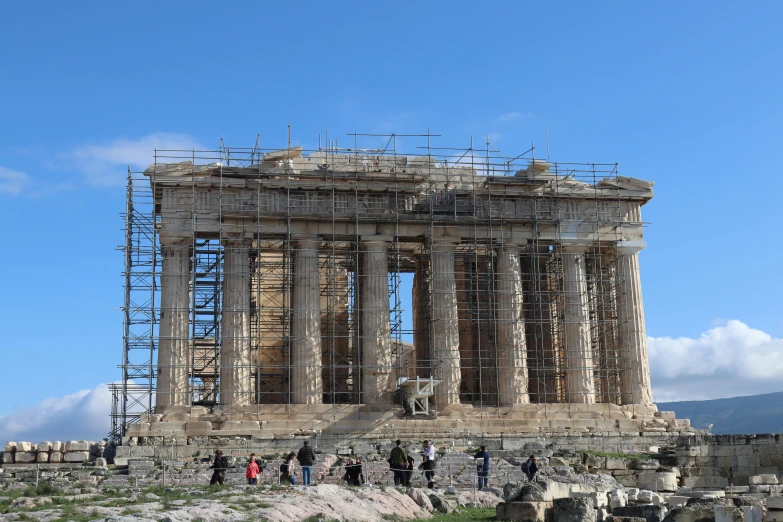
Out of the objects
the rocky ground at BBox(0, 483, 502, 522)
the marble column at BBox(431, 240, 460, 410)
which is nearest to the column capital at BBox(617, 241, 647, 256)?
the marble column at BBox(431, 240, 460, 410)

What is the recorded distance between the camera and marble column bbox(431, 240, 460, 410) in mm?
42938

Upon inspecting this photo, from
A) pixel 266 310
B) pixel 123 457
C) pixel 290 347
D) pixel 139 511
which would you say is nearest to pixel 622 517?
pixel 139 511

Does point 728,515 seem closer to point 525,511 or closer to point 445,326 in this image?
point 525,511

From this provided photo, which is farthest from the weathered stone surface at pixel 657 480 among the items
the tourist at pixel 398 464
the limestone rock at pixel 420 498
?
the limestone rock at pixel 420 498

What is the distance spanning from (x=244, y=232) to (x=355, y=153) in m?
6.31

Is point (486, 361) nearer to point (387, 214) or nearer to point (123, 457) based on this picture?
point (387, 214)

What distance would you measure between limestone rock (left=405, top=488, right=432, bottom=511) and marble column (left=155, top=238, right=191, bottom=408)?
19209 mm

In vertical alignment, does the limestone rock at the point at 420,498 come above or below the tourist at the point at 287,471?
below

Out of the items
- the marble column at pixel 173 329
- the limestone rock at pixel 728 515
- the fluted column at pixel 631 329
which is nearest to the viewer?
the limestone rock at pixel 728 515

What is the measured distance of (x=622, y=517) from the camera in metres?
20.7

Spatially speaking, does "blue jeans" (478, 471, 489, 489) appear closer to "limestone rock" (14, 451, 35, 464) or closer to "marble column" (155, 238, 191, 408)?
"marble column" (155, 238, 191, 408)

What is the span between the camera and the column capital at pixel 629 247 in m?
45.6

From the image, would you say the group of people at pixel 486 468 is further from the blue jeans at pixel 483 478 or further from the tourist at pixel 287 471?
the tourist at pixel 287 471

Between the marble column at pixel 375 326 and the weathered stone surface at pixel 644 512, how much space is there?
21271mm
